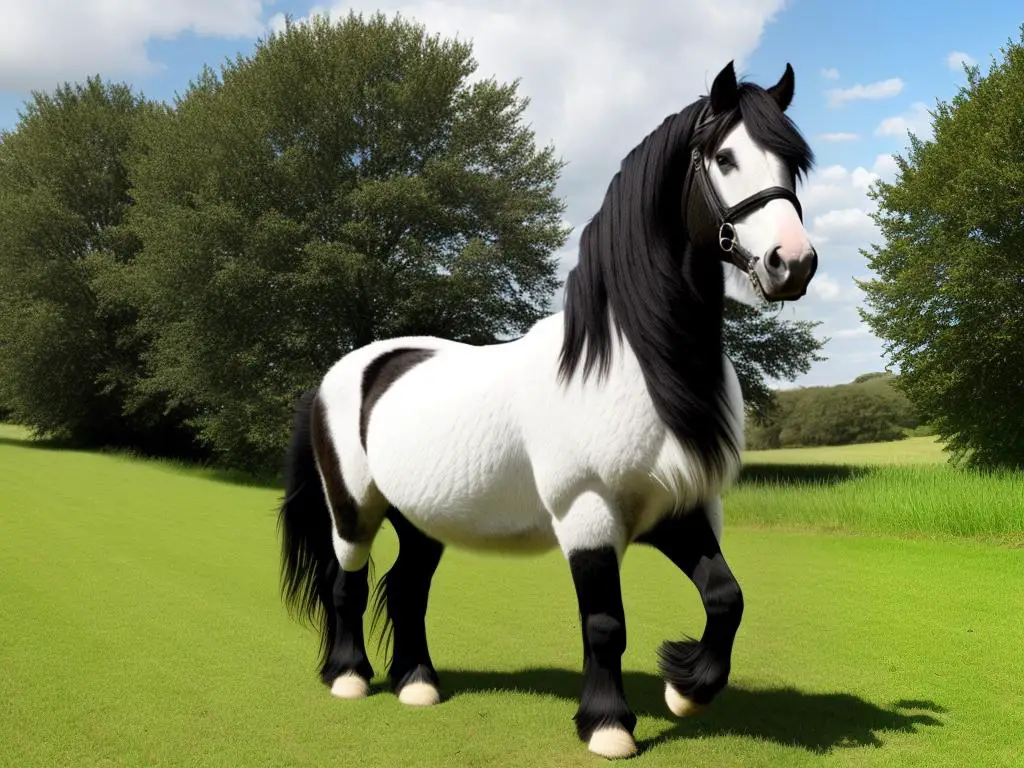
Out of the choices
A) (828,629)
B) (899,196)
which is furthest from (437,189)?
(828,629)

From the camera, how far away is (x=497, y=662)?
4816 millimetres

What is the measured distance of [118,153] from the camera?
27.7 m

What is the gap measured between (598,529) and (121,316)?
28.5m

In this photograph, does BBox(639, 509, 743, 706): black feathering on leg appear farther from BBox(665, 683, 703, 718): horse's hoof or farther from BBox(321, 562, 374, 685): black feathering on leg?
BBox(321, 562, 374, 685): black feathering on leg

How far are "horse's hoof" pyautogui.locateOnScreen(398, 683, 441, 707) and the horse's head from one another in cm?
256

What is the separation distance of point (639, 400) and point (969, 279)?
18.3 metres

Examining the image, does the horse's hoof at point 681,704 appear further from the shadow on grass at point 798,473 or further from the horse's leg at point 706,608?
the shadow on grass at point 798,473

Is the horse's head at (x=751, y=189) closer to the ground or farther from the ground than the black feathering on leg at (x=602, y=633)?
farther from the ground

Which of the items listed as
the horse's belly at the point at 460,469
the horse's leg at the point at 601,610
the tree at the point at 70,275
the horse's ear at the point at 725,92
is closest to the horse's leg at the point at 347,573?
the horse's belly at the point at 460,469

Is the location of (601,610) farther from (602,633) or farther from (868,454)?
(868,454)

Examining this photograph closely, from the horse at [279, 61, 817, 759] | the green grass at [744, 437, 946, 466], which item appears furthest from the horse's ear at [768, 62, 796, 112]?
the green grass at [744, 437, 946, 466]

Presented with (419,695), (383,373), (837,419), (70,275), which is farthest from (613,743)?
(837,419)

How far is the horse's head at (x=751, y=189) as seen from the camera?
272cm

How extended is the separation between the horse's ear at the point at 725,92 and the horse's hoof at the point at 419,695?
10.0 ft
